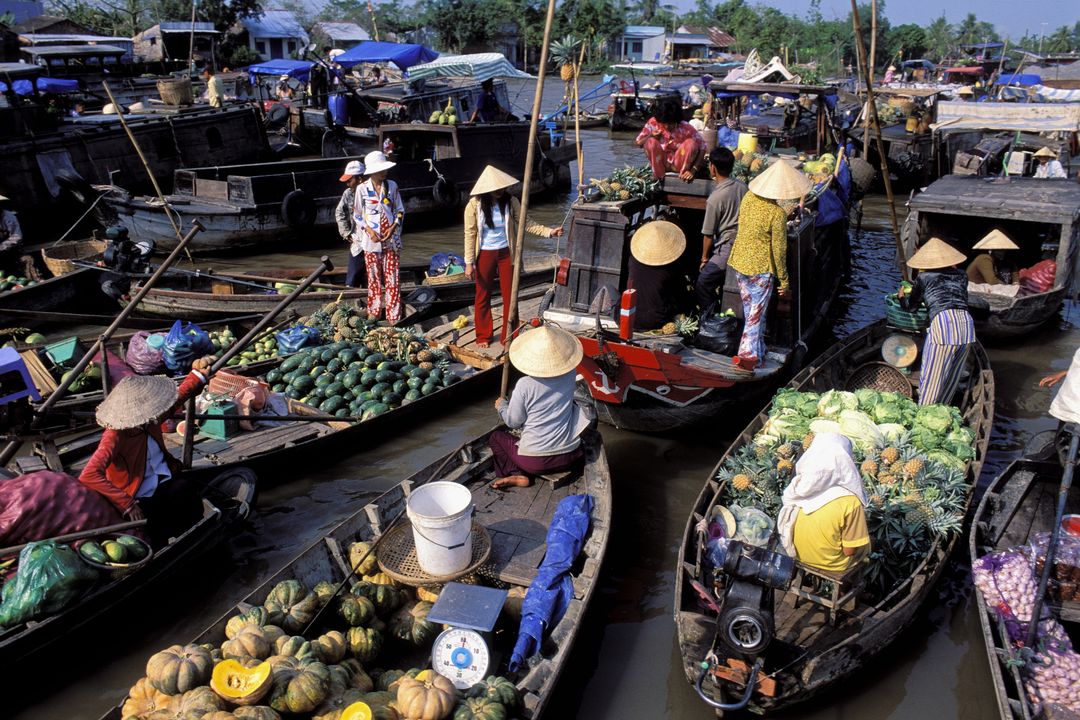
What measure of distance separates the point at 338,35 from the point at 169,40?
1241 centimetres

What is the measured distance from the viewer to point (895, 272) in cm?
1333

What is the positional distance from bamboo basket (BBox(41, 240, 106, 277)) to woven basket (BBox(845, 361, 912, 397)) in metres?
9.74

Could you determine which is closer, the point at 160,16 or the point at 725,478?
the point at 725,478

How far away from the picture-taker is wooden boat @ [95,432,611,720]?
3.94m

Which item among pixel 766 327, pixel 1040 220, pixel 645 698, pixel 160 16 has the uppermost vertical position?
pixel 160 16

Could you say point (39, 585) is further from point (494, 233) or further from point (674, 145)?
point (674, 145)

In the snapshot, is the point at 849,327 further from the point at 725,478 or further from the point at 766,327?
the point at 725,478

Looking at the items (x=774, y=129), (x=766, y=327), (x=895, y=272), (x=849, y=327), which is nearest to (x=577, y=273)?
(x=766, y=327)

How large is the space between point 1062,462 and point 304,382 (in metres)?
6.29

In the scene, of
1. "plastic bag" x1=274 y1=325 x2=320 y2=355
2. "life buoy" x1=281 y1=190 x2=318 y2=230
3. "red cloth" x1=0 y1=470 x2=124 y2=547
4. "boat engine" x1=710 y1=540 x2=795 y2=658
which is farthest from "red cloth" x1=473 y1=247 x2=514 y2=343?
"life buoy" x1=281 y1=190 x2=318 y2=230

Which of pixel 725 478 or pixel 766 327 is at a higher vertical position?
pixel 766 327

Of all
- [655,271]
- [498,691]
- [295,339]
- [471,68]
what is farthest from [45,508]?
[471,68]

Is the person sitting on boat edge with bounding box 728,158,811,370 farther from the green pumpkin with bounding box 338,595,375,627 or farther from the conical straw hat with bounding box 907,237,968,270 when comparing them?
the green pumpkin with bounding box 338,595,375,627

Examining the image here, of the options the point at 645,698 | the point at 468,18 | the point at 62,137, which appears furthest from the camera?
the point at 468,18
